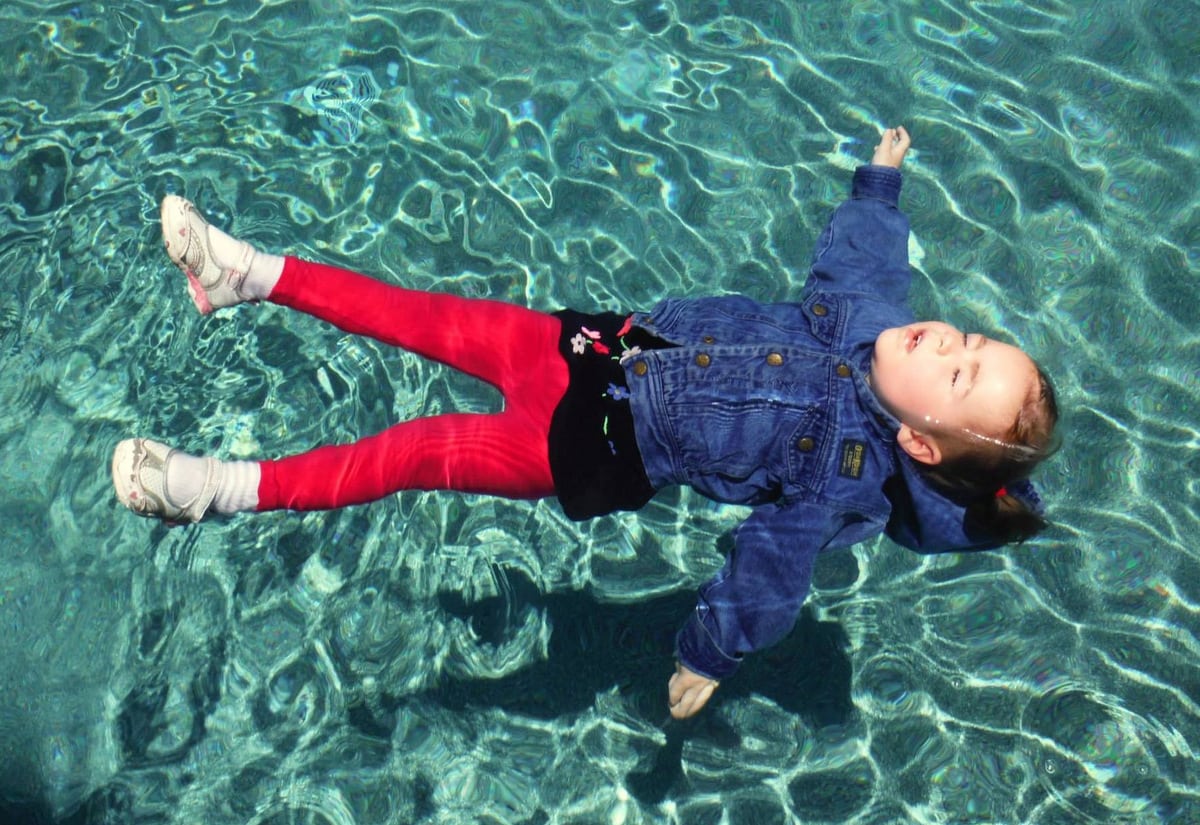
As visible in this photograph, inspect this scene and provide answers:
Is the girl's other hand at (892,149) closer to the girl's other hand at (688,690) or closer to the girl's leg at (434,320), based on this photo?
the girl's leg at (434,320)

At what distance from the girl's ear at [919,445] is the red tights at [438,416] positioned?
1.07 metres

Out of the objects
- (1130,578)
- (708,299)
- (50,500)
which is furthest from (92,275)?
(1130,578)

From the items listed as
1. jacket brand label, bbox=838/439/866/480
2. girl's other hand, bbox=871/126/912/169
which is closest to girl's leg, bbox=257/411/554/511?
jacket brand label, bbox=838/439/866/480

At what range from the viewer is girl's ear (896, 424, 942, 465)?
327 centimetres

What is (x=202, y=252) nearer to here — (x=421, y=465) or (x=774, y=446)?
(x=421, y=465)

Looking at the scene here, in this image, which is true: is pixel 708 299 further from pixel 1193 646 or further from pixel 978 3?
pixel 978 3

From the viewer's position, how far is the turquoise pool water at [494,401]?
3.90 m

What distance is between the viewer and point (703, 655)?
3.22 m

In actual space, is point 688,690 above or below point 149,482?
below

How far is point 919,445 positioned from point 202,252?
7.92 ft

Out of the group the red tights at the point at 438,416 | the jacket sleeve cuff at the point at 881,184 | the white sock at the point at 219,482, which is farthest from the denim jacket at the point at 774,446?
the white sock at the point at 219,482

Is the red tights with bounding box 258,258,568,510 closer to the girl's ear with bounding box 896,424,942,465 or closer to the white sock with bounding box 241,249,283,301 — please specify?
the white sock with bounding box 241,249,283,301

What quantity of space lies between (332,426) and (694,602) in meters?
1.54

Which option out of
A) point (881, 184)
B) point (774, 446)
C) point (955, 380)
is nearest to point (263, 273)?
point (774, 446)
